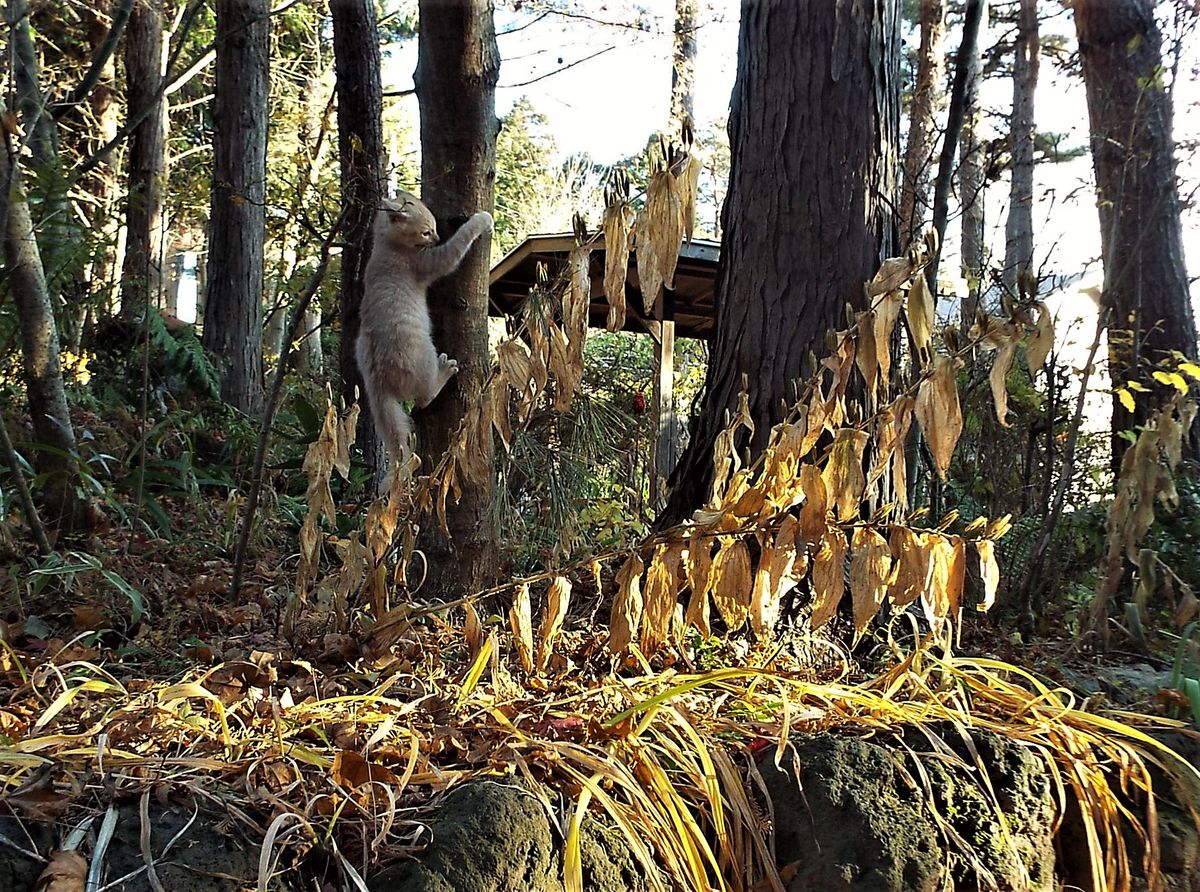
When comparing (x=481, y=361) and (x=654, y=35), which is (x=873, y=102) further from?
(x=654, y=35)

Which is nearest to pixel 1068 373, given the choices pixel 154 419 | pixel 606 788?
pixel 606 788

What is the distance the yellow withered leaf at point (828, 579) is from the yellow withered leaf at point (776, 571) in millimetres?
43

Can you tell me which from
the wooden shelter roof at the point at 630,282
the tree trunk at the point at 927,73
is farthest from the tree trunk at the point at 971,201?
the wooden shelter roof at the point at 630,282

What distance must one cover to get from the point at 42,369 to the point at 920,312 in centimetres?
294

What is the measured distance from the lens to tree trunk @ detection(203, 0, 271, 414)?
8.09 m

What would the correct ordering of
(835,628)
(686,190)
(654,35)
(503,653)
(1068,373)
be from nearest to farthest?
(686,190) < (503,653) < (835,628) < (1068,373) < (654,35)

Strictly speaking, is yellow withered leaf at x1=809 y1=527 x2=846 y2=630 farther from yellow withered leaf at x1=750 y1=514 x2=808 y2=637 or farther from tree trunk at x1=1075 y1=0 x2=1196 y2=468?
tree trunk at x1=1075 y1=0 x2=1196 y2=468

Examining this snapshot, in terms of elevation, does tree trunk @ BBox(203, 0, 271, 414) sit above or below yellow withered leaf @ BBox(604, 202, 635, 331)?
above

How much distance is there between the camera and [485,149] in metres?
3.22

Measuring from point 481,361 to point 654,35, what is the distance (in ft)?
37.8

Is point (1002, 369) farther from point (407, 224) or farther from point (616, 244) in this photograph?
point (407, 224)

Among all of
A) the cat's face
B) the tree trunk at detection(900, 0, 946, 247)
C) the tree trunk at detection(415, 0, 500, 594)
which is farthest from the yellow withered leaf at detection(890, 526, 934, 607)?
the tree trunk at detection(900, 0, 946, 247)

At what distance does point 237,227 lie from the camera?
26.6 feet

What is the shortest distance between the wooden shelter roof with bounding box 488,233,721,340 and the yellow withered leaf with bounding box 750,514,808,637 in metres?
3.97
